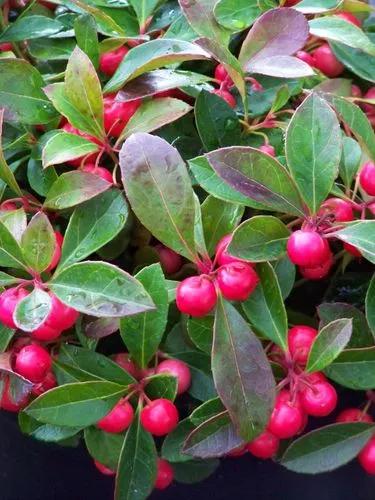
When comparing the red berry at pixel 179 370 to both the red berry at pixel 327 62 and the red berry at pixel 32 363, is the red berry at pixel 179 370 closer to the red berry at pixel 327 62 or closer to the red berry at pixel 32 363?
the red berry at pixel 32 363

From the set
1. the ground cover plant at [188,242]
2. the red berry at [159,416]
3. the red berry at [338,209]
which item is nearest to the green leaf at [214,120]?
the ground cover plant at [188,242]

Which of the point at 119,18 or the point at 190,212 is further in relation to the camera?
the point at 119,18

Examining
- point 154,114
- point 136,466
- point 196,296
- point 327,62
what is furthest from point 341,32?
point 136,466

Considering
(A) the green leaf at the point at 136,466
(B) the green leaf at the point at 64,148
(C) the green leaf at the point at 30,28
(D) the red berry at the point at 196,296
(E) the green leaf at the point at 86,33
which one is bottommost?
(A) the green leaf at the point at 136,466

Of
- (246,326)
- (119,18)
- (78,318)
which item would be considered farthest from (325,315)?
(119,18)

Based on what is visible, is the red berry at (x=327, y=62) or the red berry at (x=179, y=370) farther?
the red berry at (x=327, y=62)

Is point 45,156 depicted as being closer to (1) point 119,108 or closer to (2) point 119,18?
(1) point 119,108

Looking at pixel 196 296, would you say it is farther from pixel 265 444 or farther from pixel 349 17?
pixel 349 17

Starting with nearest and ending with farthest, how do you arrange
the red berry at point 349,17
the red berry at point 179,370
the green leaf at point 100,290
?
the green leaf at point 100,290 < the red berry at point 179,370 < the red berry at point 349,17
